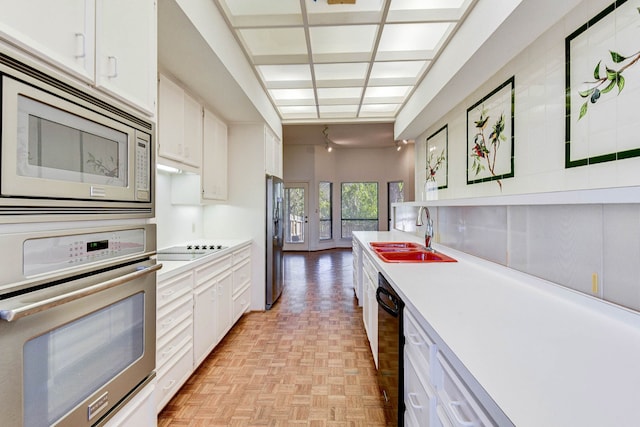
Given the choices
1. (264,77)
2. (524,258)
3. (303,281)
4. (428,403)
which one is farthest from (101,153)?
(303,281)

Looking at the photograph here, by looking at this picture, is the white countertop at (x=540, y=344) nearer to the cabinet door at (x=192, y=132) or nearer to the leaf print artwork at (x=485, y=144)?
the leaf print artwork at (x=485, y=144)

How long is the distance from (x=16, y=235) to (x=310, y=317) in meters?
2.94

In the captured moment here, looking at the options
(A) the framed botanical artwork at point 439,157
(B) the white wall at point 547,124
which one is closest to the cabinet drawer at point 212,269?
(B) the white wall at point 547,124

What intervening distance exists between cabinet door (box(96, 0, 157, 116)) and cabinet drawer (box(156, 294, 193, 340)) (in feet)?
3.78

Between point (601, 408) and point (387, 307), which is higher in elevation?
point (601, 408)

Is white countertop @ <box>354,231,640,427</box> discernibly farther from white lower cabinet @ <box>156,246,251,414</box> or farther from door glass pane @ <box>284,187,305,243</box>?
door glass pane @ <box>284,187,305,243</box>

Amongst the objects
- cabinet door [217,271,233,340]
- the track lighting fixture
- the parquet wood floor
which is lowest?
the parquet wood floor

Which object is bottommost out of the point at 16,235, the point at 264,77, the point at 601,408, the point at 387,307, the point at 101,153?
the point at 387,307

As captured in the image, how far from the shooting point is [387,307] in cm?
148

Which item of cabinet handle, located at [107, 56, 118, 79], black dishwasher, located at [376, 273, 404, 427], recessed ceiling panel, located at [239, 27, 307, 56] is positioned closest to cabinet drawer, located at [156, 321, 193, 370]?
black dishwasher, located at [376, 273, 404, 427]

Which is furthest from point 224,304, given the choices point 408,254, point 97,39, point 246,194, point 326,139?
point 326,139

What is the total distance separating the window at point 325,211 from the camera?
28.0 ft

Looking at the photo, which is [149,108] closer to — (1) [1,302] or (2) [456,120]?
(1) [1,302]

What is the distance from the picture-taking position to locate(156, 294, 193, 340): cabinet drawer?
1.65m
